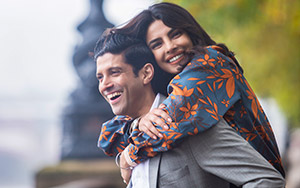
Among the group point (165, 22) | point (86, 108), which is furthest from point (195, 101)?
point (86, 108)

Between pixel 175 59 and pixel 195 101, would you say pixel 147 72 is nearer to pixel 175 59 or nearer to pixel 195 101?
pixel 175 59

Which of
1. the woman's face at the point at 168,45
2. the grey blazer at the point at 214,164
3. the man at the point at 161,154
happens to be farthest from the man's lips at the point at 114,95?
the grey blazer at the point at 214,164

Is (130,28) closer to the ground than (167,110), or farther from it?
farther from it

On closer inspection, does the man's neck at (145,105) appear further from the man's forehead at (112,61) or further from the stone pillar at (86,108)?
the stone pillar at (86,108)

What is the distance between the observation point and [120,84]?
196 cm

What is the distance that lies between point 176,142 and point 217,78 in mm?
303

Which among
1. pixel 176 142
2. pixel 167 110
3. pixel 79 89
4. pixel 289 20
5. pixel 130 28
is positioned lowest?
pixel 176 142

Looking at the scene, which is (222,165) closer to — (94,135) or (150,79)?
(150,79)

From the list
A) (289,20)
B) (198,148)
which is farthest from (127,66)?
(289,20)

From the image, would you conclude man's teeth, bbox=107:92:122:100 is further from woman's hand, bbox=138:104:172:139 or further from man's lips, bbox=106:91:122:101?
woman's hand, bbox=138:104:172:139

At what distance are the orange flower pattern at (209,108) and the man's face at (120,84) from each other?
149 millimetres

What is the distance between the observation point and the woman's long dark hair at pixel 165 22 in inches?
77.5

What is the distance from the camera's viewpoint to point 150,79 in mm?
1987

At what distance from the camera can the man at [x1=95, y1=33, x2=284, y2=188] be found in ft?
5.71
